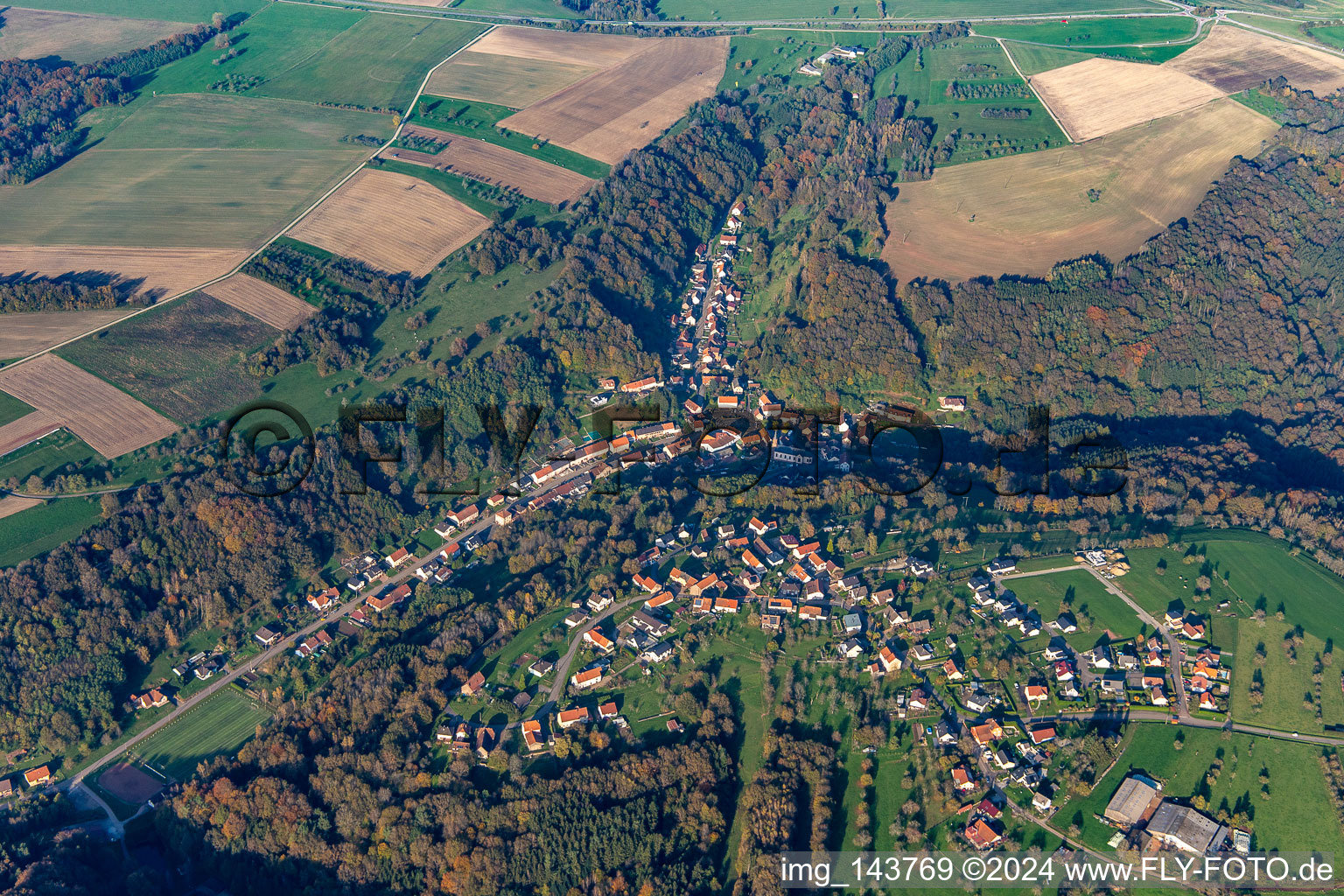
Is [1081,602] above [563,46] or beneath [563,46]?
beneath

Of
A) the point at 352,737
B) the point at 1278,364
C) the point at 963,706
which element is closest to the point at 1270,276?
the point at 1278,364

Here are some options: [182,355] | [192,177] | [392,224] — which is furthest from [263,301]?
[192,177]

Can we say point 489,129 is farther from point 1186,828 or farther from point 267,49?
point 1186,828

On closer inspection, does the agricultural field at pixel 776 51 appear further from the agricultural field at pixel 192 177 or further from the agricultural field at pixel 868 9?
the agricultural field at pixel 192 177

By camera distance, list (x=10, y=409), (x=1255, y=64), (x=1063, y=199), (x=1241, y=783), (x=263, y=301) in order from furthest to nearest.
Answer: (x=1255, y=64), (x=1063, y=199), (x=263, y=301), (x=10, y=409), (x=1241, y=783)

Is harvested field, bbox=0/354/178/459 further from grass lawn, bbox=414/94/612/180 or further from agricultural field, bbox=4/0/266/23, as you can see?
agricultural field, bbox=4/0/266/23

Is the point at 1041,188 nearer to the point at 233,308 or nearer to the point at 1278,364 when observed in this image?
the point at 1278,364

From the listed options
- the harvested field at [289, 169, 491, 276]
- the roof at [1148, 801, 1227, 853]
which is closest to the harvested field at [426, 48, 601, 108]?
the harvested field at [289, 169, 491, 276]
